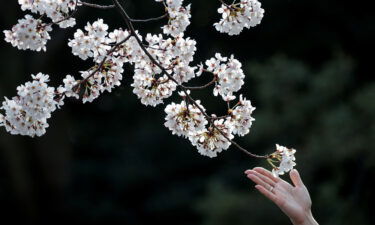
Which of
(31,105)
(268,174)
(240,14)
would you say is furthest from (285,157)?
(31,105)

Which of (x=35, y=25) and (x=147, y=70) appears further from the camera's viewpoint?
(x=147, y=70)

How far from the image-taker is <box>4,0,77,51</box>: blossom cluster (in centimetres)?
201

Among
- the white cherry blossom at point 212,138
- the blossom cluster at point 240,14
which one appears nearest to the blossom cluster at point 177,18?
the blossom cluster at point 240,14

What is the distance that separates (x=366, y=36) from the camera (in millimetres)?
7504

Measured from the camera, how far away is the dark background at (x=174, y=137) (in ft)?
21.1

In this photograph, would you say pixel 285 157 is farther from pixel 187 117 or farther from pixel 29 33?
pixel 29 33

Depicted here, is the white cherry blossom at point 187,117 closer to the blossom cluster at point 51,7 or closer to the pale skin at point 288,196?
the pale skin at point 288,196

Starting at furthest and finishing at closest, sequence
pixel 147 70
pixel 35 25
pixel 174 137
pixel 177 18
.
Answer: pixel 174 137
pixel 147 70
pixel 177 18
pixel 35 25

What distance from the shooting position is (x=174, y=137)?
841 cm

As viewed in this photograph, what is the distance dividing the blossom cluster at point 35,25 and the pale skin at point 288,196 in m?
0.74

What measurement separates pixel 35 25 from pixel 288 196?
938 millimetres

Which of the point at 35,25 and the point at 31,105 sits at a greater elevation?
the point at 35,25

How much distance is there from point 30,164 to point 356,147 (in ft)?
12.4

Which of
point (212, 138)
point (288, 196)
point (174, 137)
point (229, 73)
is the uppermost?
point (174, 137)
